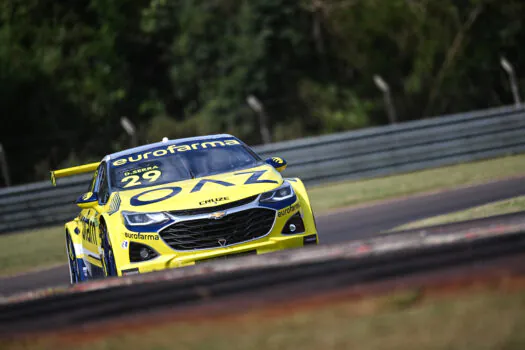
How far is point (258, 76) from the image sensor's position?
3391cm

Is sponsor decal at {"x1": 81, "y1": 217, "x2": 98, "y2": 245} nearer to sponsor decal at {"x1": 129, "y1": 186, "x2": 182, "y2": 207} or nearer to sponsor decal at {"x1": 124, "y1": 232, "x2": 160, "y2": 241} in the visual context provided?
sponsor decal at {"x1": 129, "y1": 186, "x2": 182, "y2": 207}

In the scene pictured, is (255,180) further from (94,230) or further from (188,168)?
(94,230)

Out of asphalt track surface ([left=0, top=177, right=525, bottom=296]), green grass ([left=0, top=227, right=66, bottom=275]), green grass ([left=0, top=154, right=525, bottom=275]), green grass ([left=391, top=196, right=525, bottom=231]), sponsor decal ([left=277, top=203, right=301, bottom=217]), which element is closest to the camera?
sponsor decal ([left=277, top=203, right=301, bottom=217])

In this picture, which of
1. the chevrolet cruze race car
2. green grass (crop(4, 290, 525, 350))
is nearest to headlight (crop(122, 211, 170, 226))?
the chevrolet cruze race car

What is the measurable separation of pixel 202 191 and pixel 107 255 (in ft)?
3.12

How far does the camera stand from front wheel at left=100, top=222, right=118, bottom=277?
8633 mm

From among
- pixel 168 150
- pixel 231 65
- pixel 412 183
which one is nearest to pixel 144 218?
pixel 168 150

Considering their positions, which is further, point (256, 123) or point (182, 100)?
point (182, 100)

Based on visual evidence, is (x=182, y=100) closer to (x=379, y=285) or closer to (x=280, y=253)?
(x=280, y=253)

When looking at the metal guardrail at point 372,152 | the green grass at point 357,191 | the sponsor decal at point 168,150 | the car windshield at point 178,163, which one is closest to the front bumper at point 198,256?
the car windshield at point 178,163

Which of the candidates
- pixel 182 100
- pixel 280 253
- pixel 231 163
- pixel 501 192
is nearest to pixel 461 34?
pixel 182 100

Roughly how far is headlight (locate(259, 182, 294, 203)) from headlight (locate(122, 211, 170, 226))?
79cm

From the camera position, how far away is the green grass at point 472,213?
11.3m

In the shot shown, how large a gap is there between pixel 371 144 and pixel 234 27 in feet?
52.7
